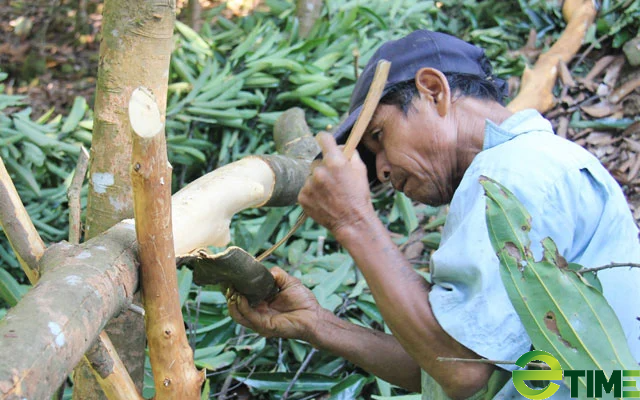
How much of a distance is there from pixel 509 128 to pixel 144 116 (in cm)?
72

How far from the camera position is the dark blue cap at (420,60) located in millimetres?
1478

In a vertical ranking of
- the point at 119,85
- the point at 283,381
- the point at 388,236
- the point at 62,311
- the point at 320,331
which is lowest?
the point at 283,381

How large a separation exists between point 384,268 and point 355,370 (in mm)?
1128

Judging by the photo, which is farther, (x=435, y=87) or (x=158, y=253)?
(x=435, y=87)

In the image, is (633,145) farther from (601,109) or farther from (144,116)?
(144,116)

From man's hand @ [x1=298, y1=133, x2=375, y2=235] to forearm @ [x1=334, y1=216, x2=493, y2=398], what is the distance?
0.8 inches

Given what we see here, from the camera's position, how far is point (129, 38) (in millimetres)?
1439

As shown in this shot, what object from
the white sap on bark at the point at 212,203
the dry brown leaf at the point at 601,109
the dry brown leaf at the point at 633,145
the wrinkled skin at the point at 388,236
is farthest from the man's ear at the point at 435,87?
the dry brown leaf at the point at 601,109

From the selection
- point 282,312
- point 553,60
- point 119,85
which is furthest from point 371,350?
point 553,60

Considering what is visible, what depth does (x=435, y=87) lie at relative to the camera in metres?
1.45

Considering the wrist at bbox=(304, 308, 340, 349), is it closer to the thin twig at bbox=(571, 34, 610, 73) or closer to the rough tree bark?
the rough tree bark

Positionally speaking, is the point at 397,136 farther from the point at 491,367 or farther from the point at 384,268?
the point at 491,367

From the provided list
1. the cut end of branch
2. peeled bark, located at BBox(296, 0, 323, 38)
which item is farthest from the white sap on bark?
peeled bark, located at BBox(296, 0, 323, 38)

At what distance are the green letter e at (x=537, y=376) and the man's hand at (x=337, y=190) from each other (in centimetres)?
38
